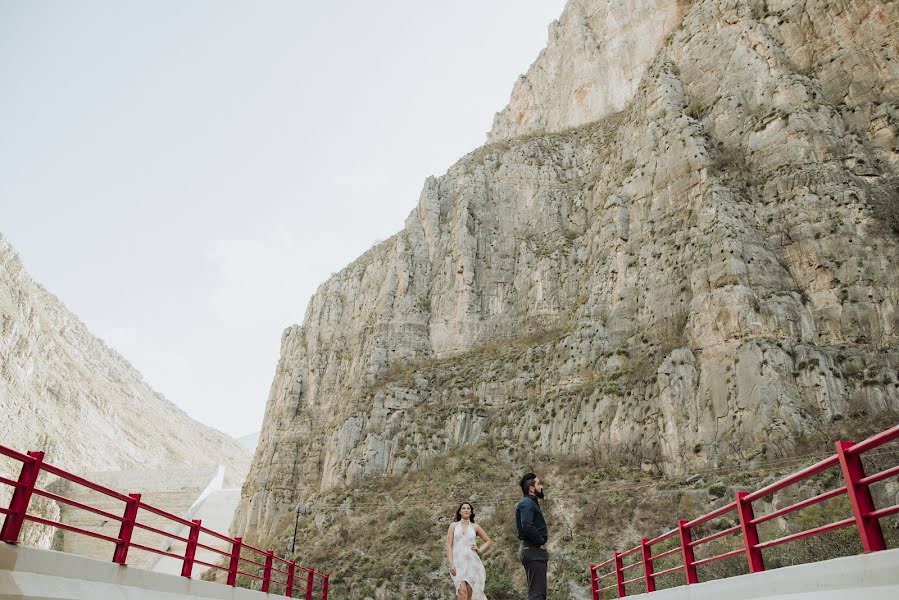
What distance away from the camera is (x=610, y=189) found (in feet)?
139

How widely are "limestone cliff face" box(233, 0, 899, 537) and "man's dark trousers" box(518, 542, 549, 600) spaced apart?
18.8m

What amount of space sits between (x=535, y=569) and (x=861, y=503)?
12.8ft

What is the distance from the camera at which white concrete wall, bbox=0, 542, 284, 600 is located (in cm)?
558

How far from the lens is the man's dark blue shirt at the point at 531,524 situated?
7.48 m

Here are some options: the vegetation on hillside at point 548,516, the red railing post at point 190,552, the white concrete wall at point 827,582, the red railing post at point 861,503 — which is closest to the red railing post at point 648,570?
the white concrete wall at point 827,582

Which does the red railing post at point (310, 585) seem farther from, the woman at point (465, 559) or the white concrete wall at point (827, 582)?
the white concrete wall at point (827, 582)

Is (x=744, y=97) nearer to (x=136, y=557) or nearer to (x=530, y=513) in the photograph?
(x=530, y=513)

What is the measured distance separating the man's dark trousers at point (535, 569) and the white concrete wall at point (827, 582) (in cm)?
200

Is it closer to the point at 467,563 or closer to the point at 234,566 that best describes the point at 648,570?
the point at 467,563

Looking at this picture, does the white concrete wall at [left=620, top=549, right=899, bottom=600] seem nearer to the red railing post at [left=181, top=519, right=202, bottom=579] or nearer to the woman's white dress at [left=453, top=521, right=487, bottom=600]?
the woman's white dress at [left=453, top=521, right=487, bottom=600]

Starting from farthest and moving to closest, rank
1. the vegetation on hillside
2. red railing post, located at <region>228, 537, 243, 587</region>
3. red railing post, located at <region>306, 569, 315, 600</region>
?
the vegetation on hillside → red railing post, located at <region>306, 569, 315, 600</region> → red railing post, located at <region>228, 537, 243, 587</region>

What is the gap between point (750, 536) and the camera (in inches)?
255

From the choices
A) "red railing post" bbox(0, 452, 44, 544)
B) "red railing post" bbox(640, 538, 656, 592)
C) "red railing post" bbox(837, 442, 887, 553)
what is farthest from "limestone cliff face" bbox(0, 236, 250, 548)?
"red railing post" bbox(837, 442, 887, 553)

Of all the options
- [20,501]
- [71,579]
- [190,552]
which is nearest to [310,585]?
[190,552]
